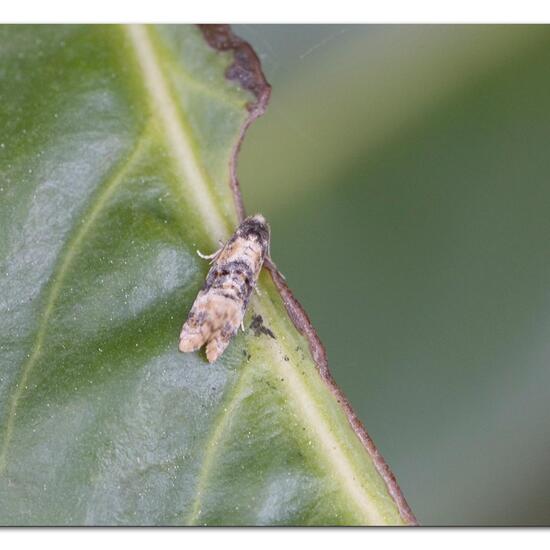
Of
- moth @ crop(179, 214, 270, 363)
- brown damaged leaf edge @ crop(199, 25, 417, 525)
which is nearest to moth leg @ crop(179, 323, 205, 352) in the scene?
moth @ crop(179, 214, 270, 363)

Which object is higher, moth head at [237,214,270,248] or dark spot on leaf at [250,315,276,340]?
moth head at [237,214,270,248]

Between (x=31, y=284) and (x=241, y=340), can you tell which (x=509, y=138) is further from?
(x=31, y=284)

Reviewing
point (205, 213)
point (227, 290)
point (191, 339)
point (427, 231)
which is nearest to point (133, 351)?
point (191, 339)

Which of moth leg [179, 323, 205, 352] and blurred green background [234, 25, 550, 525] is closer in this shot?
moth leg [179, 323, 205, 352]

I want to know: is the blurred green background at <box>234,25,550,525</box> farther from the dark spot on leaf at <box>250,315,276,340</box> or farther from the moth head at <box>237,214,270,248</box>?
the dark spot on leaf at <box>250,315,276,340</box>

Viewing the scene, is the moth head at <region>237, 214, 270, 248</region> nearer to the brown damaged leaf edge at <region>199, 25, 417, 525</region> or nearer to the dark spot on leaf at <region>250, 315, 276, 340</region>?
the brown damaged leaf edge at <region>199, 25, 417, 525</region>

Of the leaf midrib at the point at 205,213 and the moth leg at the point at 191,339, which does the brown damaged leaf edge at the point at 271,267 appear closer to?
the leaf midrib at the point at 205,213

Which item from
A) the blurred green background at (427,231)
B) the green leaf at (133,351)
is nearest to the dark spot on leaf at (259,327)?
the green leaf at (133,351)
